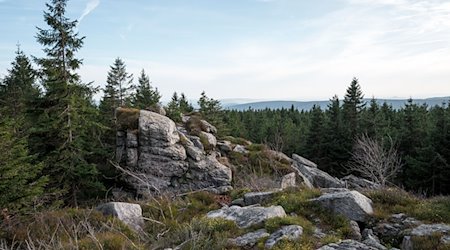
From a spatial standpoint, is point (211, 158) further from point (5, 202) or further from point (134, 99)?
point (134, 99)

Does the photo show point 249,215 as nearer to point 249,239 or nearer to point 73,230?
point 249,239

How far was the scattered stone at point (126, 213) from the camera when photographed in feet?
33.2

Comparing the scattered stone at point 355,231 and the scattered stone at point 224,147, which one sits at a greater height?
the scattered stone at point 355,231

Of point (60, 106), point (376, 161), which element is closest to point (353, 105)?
point (376, 161)

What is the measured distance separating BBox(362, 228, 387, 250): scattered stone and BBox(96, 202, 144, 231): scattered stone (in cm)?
578

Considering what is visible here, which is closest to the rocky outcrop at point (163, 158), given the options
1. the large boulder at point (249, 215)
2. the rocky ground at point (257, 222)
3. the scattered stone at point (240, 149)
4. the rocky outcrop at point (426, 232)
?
the scattered stone at point (240, 149)

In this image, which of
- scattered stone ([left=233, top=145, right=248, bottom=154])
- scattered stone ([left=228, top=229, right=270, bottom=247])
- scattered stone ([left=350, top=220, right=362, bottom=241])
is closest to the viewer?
scattered stone ([left=228, top=229, right=270, bottom=247])

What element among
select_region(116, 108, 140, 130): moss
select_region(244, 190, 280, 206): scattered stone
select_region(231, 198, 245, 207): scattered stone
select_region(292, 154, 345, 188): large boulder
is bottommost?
select_region(292, 154, 345, 188): large boulder

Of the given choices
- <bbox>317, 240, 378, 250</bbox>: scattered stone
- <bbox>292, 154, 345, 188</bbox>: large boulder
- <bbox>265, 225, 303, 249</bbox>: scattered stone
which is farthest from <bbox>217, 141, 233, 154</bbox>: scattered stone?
<bbox>317, 240, 378, 250</bbox>: scattered stone

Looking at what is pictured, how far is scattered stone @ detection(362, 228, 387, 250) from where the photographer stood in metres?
7.26

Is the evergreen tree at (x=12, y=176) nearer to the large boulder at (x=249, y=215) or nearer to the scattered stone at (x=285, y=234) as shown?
the large boulder at (x=249, y=215)

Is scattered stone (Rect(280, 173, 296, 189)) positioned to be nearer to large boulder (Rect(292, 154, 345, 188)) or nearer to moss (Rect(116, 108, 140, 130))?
large boulder (Rect(292, 154, 345, 188))

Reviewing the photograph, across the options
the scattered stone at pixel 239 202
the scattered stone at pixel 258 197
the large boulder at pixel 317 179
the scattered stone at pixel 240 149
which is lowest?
the large boulder at pixel 317 179

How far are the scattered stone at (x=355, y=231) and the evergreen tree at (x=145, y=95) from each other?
30.1 meters
